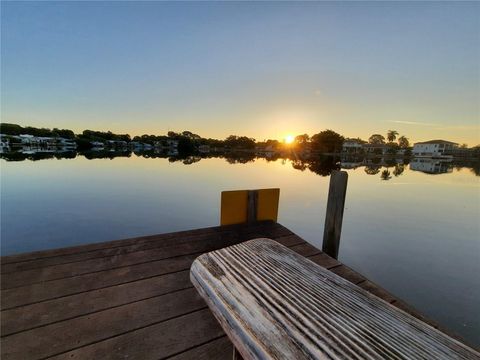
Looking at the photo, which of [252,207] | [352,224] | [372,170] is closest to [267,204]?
[252,207]

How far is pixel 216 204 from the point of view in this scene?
11031 millimetres

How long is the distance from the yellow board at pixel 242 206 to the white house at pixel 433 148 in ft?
338

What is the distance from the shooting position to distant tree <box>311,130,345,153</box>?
77.1 meters

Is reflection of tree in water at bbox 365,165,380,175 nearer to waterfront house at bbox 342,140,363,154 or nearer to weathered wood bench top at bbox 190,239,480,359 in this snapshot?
weathered wood bench top at bbox 190,239,480,359

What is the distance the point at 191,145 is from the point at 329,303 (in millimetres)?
91880

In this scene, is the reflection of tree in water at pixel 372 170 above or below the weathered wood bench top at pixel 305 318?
below

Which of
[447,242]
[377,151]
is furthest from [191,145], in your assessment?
[447,242]

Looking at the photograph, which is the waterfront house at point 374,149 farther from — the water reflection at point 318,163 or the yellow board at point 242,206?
the yellow board at point 242,206

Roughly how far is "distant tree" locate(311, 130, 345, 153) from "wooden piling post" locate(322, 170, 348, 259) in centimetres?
8022

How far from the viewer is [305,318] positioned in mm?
773

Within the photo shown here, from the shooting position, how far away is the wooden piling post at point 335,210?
3250mm

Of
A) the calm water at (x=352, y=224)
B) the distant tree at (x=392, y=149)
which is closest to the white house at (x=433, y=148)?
the distant tree at (x=392, y=149)

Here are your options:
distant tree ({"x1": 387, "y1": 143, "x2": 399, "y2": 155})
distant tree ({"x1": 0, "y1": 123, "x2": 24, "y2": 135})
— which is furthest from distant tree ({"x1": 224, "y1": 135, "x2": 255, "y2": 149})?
distant tree ({"x1": 0, "y1": 123, "x2": 24, "y2": 135})

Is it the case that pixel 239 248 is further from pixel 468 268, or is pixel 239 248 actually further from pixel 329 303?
pixel 468 268
